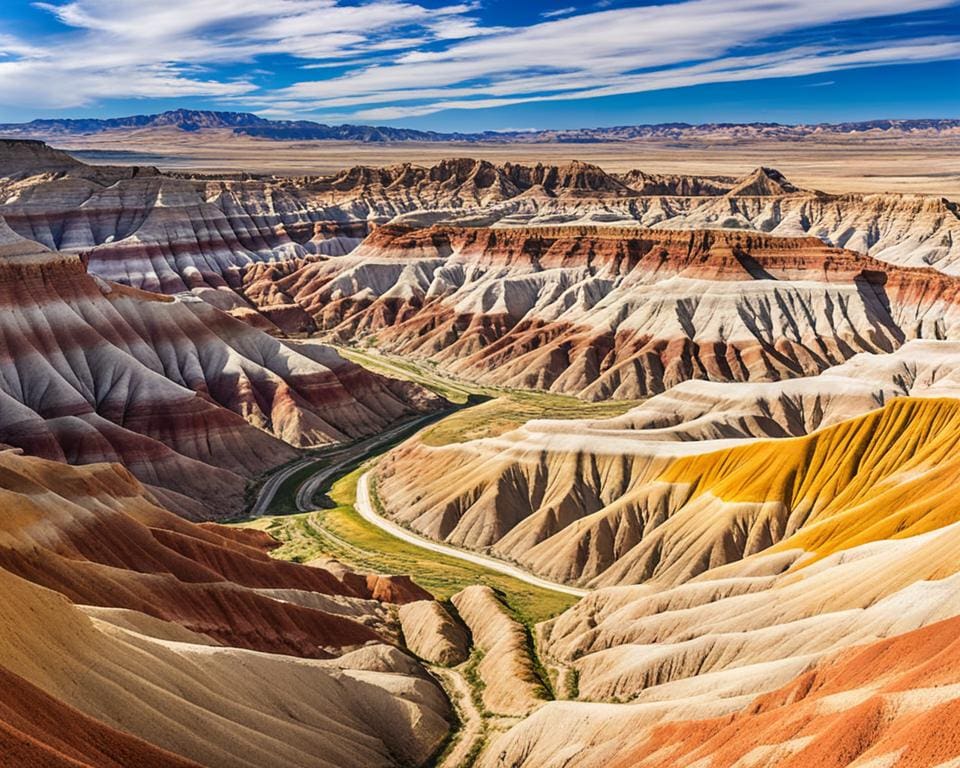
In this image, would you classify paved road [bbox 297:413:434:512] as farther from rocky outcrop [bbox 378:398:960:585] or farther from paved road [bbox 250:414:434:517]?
rocky outcrop [bbox 378:398:960:585]

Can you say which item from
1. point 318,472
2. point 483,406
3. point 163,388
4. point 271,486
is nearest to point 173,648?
point 271,486

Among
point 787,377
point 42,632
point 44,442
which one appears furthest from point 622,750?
point 787,377

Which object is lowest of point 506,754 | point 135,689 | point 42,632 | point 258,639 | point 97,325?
point 506,754

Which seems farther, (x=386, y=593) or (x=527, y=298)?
(x=527, y=298)

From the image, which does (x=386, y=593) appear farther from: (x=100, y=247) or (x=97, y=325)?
(x=100, y=247)

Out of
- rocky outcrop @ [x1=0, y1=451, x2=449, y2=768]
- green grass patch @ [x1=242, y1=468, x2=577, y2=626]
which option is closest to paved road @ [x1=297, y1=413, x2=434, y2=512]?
green grass patch @ [x1=242, y1=468, x2=577, y2=626]

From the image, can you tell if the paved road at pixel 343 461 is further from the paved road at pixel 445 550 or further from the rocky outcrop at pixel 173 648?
the rocky outcrop at pixel 173 648

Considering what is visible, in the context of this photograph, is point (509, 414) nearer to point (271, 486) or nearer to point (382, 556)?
point (271, 486)
